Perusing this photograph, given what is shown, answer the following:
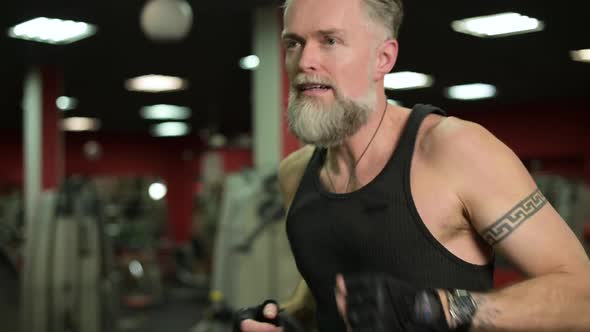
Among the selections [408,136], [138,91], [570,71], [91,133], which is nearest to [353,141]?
[408,136]

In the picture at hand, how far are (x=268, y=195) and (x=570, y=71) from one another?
4317 millimetres

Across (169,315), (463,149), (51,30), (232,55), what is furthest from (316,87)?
(169,315)

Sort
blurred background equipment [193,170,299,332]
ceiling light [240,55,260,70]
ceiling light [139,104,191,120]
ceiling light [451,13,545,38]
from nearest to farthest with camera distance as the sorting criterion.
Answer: blurred background equipment [193,170,299,332] < ceiling light [451,13,545,38] < ceiling light [240,55,260,70] < ceiling light [139,104,191,120]

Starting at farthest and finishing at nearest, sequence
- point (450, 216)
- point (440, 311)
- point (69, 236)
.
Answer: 1. point (69, 236)
2. point (450, 216)
3. point (440, 311)

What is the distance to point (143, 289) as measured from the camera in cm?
761

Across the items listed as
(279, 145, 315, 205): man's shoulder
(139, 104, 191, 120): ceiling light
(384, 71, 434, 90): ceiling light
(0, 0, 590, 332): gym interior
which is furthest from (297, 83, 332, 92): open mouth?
(139, 104, 191, 120): ceiling light

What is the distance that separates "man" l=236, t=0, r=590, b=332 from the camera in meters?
0.95

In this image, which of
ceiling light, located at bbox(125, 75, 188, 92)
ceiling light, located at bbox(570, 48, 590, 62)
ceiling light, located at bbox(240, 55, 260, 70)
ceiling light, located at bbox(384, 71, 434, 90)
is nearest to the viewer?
ceiling light, located at bbox(570, 48, 590, 62)

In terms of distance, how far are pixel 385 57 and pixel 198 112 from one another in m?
8.77

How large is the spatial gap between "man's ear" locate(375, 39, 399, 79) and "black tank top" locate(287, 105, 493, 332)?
3.3 inches

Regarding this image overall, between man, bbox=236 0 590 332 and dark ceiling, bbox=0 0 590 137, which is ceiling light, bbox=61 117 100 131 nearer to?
dark ceiling, bbox=0 0 590 137

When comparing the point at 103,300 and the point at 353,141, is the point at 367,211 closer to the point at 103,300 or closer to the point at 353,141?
the point at 353,141

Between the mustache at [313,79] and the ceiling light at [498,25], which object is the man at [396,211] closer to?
the mustache at [313,79]

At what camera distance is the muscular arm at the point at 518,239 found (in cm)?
95
